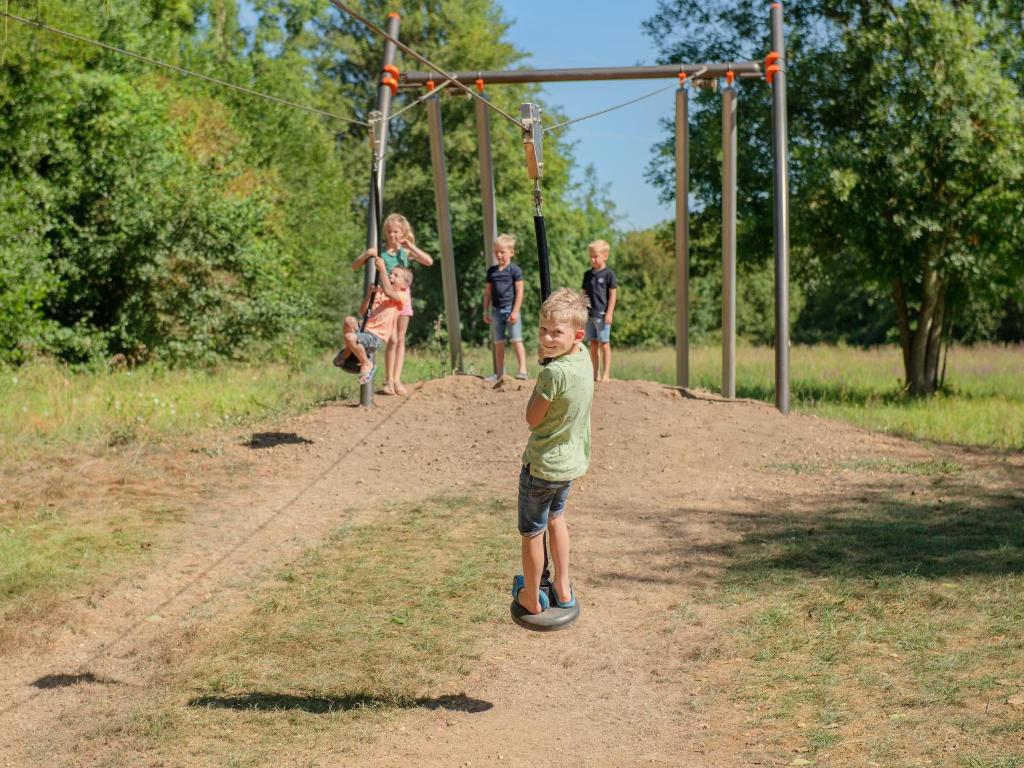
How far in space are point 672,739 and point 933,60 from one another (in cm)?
1382

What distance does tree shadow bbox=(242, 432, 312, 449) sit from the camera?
11117 mm

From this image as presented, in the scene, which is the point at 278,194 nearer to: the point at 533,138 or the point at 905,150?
the point at 905,150

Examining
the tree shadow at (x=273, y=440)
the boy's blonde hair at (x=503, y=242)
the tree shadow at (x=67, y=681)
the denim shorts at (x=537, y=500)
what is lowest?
the tree shadow at (x=67, y=681)

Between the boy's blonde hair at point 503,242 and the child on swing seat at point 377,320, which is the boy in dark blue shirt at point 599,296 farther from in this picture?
the child on swing seat at point 377,320

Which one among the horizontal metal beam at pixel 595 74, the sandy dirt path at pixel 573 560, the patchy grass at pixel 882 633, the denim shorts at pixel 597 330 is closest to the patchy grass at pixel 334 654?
the sandy dirt path at pixel 573 560

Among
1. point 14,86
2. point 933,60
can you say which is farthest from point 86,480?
point 933,60

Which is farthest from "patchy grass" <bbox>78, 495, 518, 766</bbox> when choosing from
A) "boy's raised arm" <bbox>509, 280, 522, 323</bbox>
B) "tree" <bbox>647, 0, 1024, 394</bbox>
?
"tree" <bbox>647, 0, 1024, 394</bbox>

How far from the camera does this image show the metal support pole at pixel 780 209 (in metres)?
12.8

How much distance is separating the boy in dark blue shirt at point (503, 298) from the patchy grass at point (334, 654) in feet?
14.0

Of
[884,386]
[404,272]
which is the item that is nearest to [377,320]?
[404,272]

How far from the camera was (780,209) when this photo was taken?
1285cm

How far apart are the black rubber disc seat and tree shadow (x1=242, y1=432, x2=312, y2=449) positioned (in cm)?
602

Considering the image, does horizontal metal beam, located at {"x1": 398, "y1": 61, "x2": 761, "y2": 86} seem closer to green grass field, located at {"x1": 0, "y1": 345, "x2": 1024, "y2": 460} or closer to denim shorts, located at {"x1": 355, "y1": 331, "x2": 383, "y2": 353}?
denim shorts, located at {"x1": 355, "y1": 331, "x2": 383, "y2": 353}

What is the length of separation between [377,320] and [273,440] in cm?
153
